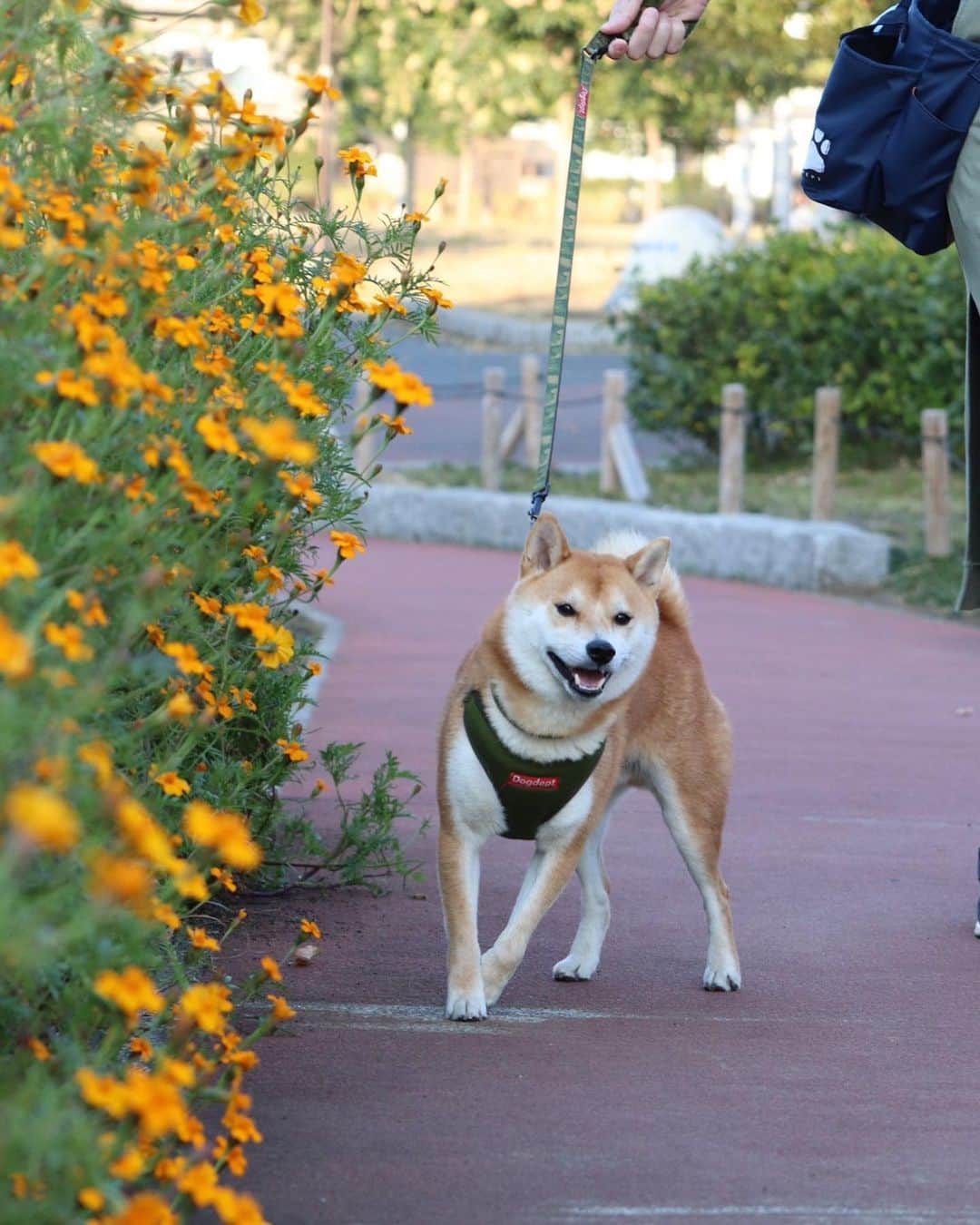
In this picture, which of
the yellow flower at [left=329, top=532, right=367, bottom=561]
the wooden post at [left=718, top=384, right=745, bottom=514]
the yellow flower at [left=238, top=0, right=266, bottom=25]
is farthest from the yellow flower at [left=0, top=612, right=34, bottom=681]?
the wooden post at [left=718, top=384, right=745, bottom=514]

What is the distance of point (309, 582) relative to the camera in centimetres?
520

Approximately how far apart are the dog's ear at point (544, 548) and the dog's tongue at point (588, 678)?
377mm

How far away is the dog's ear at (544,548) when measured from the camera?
217 inches

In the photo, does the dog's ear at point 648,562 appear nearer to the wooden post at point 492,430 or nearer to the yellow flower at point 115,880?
the yellow flower at point 115,880

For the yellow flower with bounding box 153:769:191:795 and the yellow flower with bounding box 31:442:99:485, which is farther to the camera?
the yellow flower with bounding box 153:769:191:795

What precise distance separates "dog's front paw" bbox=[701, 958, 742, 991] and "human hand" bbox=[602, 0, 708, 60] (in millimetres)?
2469

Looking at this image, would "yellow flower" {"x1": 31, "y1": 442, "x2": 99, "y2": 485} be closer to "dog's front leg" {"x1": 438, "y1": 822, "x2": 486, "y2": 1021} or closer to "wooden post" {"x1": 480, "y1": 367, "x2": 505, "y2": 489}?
"dog's front leg" {"x1": 438, "y1": 822, "x2": 486, "y2": 1021}

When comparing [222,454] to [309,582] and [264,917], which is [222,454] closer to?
[309,582]

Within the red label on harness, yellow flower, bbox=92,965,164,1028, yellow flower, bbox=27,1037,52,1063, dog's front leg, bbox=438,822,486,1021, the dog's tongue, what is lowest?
dog's front leg, bbox=438,822,486,1021

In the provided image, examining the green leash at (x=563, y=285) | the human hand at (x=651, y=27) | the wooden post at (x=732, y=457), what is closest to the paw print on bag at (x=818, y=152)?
the human hand at (x=651, y=27)

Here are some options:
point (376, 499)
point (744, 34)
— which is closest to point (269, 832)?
point (376, 499)

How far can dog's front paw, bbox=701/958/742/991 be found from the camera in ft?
17.9

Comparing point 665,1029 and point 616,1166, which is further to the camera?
point 665,1029

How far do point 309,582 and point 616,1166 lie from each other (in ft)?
5.79
